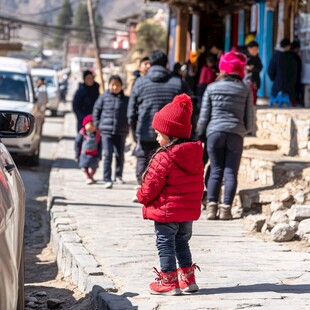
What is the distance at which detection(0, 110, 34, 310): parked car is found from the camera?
518 centimetres

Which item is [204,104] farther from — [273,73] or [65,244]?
[273,73]

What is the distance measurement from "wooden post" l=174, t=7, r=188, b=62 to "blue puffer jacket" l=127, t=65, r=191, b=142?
11901 mm

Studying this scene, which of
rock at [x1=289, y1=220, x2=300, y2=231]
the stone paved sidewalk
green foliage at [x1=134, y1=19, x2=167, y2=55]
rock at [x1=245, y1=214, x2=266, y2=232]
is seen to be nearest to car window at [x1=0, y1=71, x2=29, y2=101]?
the stone paved sidewalk

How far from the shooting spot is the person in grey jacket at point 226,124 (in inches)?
445

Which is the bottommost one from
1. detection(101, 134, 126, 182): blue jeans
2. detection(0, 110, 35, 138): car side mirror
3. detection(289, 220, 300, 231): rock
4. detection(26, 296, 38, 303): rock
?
detection(26, 296, 38, 303): rock

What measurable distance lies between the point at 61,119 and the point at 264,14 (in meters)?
18.9

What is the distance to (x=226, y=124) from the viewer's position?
1129 centimetres

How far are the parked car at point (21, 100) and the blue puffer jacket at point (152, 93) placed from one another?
6104 mm

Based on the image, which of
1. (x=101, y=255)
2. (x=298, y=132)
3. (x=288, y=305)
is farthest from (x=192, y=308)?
(x=298, y=132)

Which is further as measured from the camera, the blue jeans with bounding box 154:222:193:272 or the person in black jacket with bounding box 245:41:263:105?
the person in black jacket with bounding box 245:41:263:105

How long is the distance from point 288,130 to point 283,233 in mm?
4964

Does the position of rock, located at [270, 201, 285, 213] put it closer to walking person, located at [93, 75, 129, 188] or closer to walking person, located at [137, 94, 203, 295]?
walking person, located at [93, 75, 129, 188]

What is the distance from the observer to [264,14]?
2272 cm

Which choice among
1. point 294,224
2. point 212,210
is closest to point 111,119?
point 212,210
